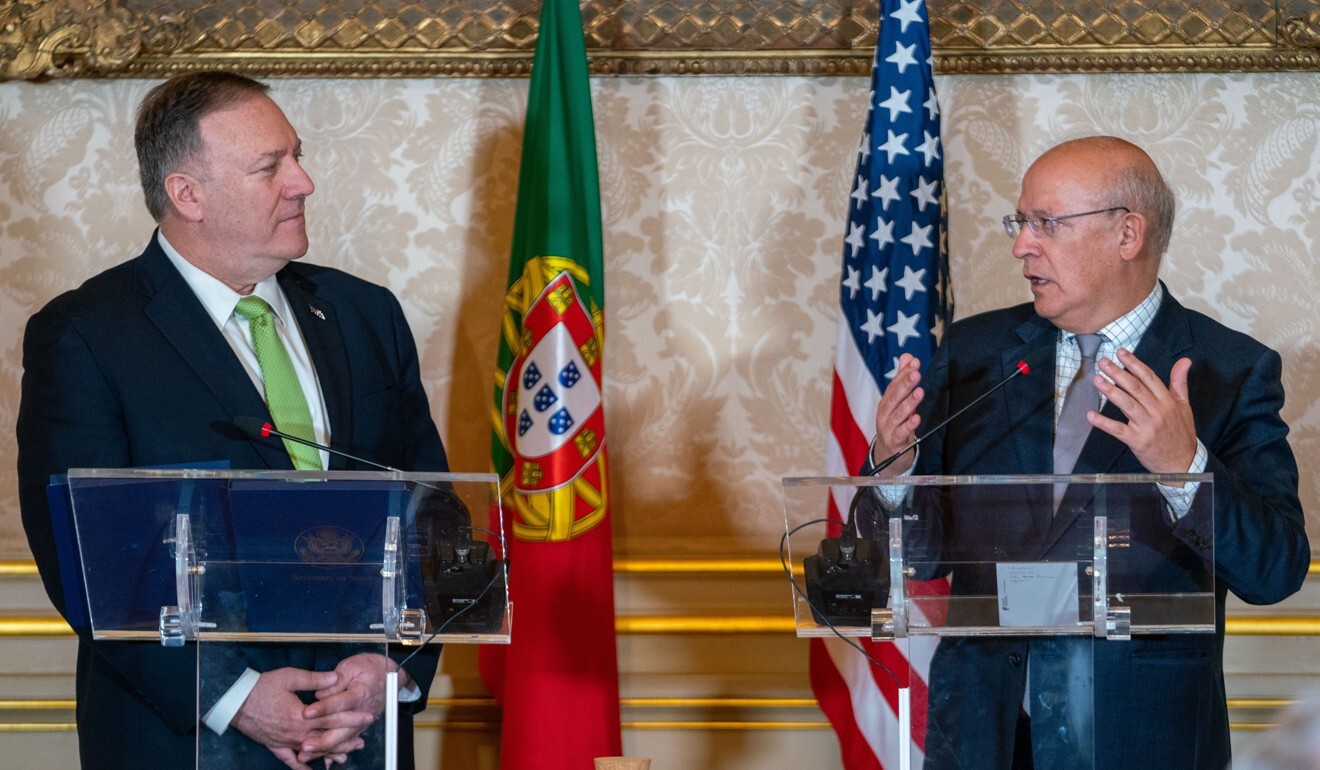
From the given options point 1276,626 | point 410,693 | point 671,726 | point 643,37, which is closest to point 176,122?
point 410,693

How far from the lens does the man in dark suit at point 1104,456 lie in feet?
7.18

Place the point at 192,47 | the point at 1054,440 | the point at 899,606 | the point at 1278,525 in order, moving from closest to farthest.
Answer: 1. the point at 899,606
2. the point at 1278,525
3. the point at 1054,440
4. the point at 192,47

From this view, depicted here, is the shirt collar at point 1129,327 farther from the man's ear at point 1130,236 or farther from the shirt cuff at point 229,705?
the shirt cuff at point 229,705

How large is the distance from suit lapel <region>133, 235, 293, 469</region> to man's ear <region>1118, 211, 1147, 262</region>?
163 centimetres

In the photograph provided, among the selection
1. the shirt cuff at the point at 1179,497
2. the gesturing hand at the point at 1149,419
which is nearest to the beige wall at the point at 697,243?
the gesturing hand at the point at 1149,419

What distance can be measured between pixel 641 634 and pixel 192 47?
1916 mm

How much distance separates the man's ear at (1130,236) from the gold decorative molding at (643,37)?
1143 mm

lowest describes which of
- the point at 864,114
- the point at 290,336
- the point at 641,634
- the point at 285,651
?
the point at 641,634

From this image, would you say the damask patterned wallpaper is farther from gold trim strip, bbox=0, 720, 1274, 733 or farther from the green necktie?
the green necktie

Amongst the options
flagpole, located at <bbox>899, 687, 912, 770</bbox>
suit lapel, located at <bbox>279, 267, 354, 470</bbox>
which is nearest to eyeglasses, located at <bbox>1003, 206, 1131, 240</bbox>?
flagpole, located at <bbox>899, 687, 912, 770</bbox>

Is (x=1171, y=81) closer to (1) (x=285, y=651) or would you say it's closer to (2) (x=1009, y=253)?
(2) (x=1009, y=253)

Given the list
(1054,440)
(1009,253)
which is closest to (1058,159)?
(1054,440)

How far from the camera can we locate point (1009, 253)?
390cm

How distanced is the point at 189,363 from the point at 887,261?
1655mm
